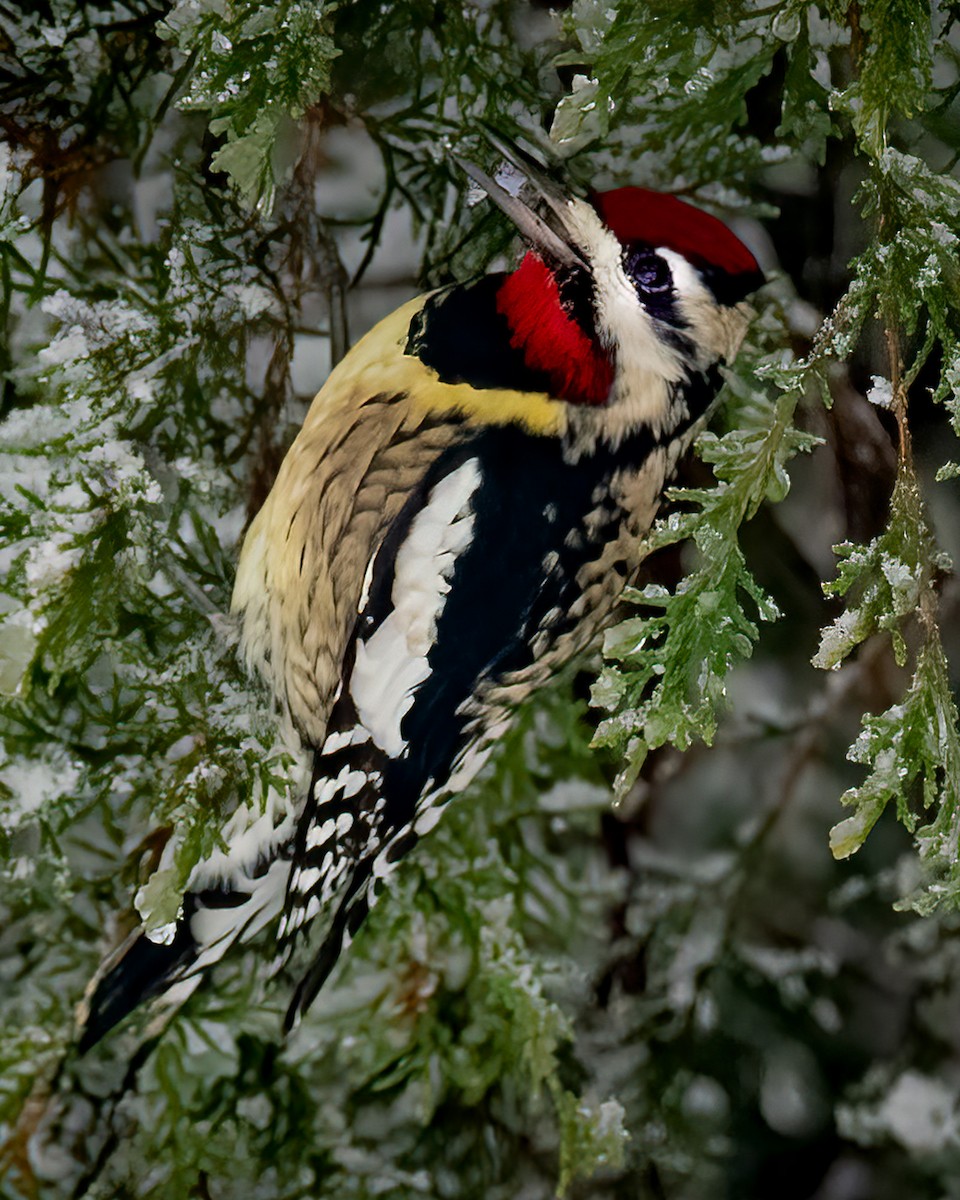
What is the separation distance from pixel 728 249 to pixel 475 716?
1.27 feet

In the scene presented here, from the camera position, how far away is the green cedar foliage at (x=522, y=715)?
64 centimetres

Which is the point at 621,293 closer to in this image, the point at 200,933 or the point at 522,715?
the point at 522,715

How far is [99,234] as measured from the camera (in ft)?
2.20

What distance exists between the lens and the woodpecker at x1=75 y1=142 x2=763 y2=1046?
65cm

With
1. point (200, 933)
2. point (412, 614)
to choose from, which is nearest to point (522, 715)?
point (412, 614)

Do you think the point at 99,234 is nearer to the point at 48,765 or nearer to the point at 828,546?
the point at 48,765

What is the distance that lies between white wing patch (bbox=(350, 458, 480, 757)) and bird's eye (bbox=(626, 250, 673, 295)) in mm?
179

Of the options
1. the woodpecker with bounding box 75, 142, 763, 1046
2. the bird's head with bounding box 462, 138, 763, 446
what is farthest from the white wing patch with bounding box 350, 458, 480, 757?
the bird's head with bounding box 462, 138, 763, 446

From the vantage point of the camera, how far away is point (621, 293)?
26.6 inches

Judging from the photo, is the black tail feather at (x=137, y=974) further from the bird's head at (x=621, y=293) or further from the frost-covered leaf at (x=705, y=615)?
the bird's head at (x=621, y=293)

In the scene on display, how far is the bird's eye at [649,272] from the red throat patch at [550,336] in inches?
2.2

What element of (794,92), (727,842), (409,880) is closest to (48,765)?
(409,880)

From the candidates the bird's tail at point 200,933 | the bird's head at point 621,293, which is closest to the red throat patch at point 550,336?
the bird's head at point 621,293

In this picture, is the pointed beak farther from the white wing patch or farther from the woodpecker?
the white wing patch
